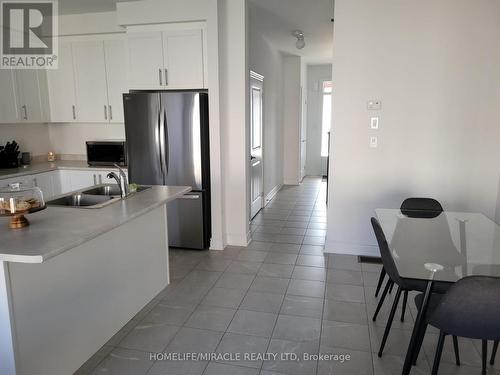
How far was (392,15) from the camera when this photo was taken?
3516 mm

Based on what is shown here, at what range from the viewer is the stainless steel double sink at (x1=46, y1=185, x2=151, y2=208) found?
8.73 ft

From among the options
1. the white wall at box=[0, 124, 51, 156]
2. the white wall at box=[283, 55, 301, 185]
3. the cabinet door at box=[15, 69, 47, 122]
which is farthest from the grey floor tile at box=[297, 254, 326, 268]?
the white wall at box=[283, 55, 301, 185]

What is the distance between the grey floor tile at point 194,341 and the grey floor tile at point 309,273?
1143 millimetres

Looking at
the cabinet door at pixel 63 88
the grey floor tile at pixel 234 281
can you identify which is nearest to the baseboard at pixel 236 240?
the grey floor tile at pixel 234 281

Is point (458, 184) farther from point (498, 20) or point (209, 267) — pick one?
point (209, 267)

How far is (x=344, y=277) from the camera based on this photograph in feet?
11.4

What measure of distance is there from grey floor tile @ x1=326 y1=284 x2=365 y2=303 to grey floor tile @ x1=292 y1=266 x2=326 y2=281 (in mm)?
190

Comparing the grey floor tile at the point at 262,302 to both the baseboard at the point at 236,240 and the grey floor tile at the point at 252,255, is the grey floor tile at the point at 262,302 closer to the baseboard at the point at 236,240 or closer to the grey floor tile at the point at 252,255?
the grey floor tile at the point at 252,255

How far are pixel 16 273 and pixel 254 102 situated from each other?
400 centimetres

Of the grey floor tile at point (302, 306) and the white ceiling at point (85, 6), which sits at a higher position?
the white ceiling at point (85, 6)

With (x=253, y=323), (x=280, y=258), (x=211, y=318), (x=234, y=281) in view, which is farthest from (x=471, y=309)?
(x=280, y=258)

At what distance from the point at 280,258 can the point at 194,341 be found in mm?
1602

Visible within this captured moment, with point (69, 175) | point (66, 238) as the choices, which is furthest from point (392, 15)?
point (69, 175)

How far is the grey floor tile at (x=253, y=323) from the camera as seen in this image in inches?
102
